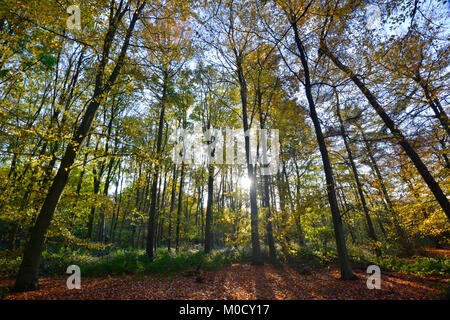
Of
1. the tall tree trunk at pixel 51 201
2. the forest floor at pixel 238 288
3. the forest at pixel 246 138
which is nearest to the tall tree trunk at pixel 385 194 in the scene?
the forest at pixel 246 138

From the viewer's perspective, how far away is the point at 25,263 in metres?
4.81

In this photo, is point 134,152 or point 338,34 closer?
point 134,152

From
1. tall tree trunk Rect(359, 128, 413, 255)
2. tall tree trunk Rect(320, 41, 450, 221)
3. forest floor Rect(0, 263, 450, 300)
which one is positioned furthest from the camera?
tall tree trunk Rect(359, 128, 413, 255)

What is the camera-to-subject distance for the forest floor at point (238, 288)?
17.0 feet

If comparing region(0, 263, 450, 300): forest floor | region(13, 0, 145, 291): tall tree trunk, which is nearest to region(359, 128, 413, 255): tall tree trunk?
region(0, 263, 450, 300): forest floor

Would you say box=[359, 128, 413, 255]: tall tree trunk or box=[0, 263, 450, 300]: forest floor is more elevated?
box=[359, 128, 413, 255]: tall tree trunk

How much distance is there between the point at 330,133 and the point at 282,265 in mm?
7943

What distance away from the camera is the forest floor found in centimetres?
520

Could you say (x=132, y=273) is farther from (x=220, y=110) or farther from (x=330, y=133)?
(x=220, y=110)

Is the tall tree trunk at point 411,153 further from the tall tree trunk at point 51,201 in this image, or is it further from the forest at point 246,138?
the tall tree trunk at point 51,201

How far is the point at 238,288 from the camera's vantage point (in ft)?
21.6

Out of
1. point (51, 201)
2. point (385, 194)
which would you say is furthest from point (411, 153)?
point (51, 201)

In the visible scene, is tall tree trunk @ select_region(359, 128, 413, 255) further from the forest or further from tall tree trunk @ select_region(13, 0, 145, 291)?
tall tree trunk @ select_region(13, 0, 145, 291)
